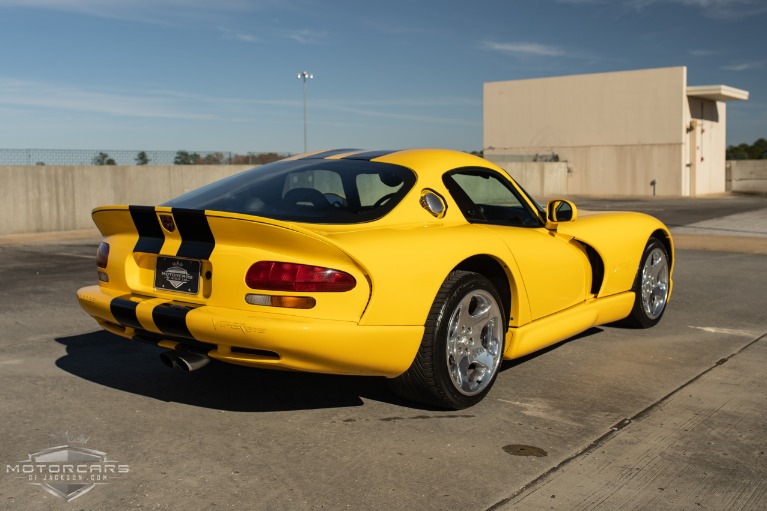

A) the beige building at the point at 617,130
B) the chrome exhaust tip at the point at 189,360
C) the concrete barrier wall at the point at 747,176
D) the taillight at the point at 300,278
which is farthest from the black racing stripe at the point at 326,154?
the concrete barrier wall at the point at 747,176

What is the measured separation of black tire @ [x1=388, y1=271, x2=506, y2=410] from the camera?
421cm

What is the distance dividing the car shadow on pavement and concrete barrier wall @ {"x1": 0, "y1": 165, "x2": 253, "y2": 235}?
15363mm

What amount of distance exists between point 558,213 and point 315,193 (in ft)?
5.84

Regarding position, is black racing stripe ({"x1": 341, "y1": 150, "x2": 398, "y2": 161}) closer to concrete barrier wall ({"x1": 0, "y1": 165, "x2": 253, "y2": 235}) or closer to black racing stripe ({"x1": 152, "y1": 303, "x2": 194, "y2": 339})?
black racing stripe ({"x1": 152, "y1": 303, "x2": 194, "y2": 339})

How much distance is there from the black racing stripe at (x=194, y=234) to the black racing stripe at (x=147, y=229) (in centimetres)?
18

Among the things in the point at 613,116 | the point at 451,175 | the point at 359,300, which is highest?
the point at 613,116

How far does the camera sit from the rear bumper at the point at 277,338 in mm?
3795

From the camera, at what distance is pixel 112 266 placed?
14.8 ft

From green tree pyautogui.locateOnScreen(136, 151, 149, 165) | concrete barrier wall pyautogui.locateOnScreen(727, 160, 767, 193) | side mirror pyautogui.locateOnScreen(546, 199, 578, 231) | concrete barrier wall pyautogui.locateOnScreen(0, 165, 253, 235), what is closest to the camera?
side mirror pyautogui.locateOnScreen(546, 199, 578, 231)

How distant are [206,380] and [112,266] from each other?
95 cm

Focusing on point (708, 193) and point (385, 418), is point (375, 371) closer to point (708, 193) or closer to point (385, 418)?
point (385, 418)

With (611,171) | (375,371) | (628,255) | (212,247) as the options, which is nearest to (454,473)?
(375,371)

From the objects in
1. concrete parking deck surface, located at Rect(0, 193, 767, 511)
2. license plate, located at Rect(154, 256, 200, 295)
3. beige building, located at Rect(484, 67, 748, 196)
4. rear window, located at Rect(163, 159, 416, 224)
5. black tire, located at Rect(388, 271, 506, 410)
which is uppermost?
beige building, located at Rect(484, 67, 748, 196)

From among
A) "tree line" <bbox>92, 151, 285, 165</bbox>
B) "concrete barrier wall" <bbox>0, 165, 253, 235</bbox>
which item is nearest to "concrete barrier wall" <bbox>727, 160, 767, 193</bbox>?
"tree line" <bbox>92, 151, 285, 165</bbox>
